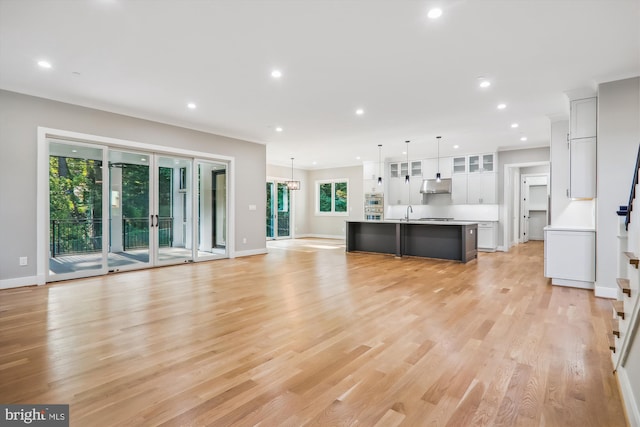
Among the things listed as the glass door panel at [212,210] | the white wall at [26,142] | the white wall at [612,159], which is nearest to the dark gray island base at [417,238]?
the white wall at [612,159]

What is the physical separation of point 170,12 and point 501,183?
8833 mm

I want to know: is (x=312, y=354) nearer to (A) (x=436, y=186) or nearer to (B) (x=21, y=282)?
(B) (x=21, y=282)

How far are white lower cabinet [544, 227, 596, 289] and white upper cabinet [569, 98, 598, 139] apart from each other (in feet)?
4.56

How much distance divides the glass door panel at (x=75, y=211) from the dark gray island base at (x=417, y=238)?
5.53 m

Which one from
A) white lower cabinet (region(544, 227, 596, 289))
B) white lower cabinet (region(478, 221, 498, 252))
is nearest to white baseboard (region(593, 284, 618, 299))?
white lower cabinet (region(544, 227, 596, 289))

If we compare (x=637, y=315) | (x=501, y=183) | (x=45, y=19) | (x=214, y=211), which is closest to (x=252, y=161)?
(x=214, y=211)

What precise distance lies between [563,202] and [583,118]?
1465mm

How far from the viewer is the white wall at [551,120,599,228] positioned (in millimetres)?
5402

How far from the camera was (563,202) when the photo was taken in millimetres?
5539

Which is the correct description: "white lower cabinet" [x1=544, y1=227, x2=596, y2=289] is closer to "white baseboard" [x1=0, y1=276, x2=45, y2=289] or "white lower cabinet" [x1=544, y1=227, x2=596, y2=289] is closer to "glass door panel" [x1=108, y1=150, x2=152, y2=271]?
"glass door panel" [x1=108, y1=150, x2=152, y2=271]

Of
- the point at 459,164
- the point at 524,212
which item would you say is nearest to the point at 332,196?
the point at 459,164

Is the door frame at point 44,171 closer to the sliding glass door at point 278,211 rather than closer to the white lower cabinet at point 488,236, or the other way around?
the sliding glass door at point 278,211

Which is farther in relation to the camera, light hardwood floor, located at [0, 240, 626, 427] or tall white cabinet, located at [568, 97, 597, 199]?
tall white cabinet, located at [568, 97, 597, 199]

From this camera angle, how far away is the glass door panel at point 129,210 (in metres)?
5.84
